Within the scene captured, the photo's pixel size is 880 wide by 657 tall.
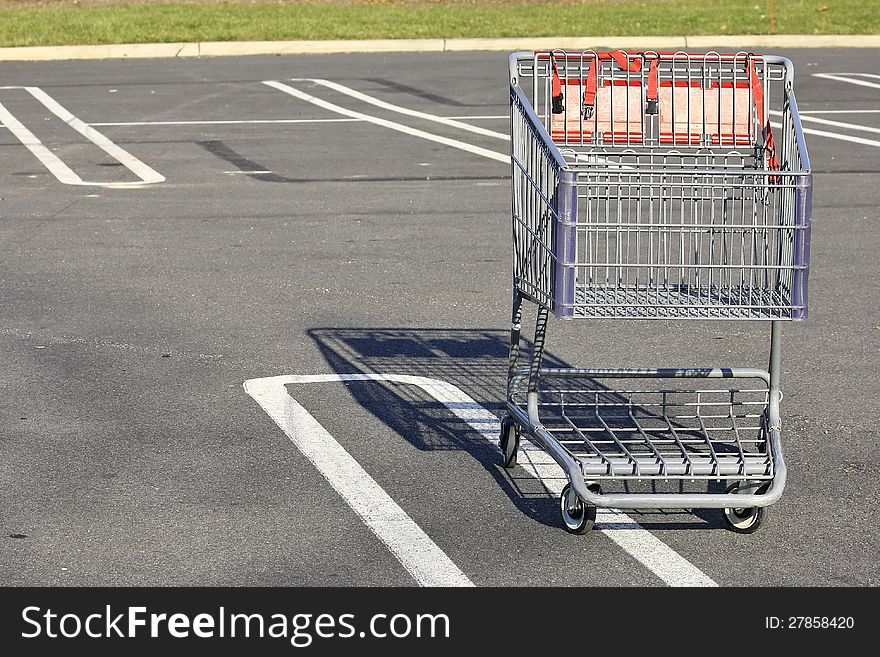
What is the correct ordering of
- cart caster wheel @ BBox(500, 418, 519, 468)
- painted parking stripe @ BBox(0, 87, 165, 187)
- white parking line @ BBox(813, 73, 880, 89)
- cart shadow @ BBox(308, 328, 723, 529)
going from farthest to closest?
1. white parking line @ BBox(813, 73, 880, 89)
2. painted parking stripe @ BBox(0, 87, 165, 187)
3. cart caster wheel @ BBox(500, 418, 519, 468)
4. cart shadow @ BBox(308, 328, 723, 529)

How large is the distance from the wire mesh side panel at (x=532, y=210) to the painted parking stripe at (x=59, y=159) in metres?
7.45

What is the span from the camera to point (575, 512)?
4.77 m

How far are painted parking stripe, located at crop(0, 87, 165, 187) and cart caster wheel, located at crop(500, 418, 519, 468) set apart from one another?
734 centimetres

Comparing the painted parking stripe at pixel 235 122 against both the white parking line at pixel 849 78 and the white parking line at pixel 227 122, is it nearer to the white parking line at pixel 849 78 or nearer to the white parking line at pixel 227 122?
the white parking line at pixel 227 122

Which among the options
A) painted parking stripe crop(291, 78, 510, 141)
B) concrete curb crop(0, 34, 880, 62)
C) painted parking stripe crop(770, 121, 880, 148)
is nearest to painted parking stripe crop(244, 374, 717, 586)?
painted parking stripe crop(291, 78, 510, 141)

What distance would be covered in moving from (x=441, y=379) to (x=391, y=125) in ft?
29.7

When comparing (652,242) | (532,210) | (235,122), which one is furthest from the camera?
(235,122)

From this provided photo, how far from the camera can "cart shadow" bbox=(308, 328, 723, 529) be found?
17.0ft

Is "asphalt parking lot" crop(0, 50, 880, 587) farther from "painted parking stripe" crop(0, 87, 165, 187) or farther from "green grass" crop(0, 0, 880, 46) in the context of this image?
"green grass" crop(0, 0, 880, 46)

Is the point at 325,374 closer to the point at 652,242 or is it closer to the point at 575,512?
the point at 652,242

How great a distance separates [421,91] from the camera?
1781 cm

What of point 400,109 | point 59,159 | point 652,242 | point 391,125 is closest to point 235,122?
point 391,125

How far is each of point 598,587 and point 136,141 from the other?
437 inches
